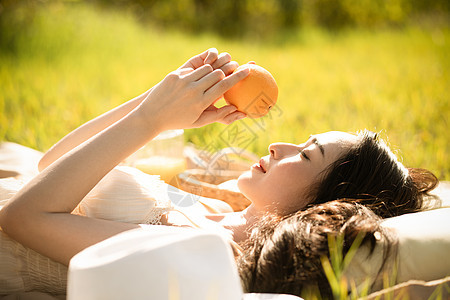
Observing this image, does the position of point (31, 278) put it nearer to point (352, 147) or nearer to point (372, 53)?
point (352, 147)

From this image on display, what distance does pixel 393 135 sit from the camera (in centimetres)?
385

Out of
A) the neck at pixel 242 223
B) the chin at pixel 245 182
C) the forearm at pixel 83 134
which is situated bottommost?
the neck at pixel 242 223

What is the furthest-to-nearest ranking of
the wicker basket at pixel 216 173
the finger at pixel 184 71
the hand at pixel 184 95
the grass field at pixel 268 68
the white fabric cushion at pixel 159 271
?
the grass field at pixel 268 68, the wicker basket at pixel 216 173, the finger at pixel 184 71, the hand at pixel 184 95, the white fabric cushion at pixel 159 271

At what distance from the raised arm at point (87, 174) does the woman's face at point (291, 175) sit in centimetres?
39

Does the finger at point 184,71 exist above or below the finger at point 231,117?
above

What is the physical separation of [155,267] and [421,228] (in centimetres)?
103

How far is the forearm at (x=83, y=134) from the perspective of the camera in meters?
2.03

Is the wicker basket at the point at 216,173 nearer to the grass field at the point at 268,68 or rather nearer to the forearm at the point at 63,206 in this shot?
the grass field at the point at 268,68

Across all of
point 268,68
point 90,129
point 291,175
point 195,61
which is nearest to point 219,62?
point 195,61

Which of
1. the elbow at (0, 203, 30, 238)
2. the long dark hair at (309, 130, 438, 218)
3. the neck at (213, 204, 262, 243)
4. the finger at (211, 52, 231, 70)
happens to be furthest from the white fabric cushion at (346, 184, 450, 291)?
the elbow at (0, 203, 30, 238)

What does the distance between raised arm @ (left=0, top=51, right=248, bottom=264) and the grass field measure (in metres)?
1.54

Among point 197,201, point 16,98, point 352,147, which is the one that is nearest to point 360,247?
point 352,147

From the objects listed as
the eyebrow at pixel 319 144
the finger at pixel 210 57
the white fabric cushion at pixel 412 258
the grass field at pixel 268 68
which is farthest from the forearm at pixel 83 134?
the grass field at pixel 268 68

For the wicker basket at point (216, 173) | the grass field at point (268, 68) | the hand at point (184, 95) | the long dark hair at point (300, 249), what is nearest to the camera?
the long dark hair at point (300, 249)
